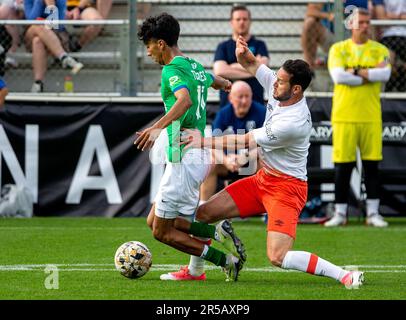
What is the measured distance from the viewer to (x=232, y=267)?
27.3ft

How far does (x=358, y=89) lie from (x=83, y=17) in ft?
14.8

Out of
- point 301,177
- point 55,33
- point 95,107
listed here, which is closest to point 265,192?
point 301,177

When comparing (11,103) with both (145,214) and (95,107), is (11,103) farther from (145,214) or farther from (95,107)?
(145,214)

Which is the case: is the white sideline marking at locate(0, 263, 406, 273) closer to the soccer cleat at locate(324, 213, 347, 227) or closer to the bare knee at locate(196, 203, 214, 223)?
the bare knee at locate(196, 203, 214, 223)

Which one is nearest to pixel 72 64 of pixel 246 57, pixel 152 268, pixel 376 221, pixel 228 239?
pixel 376 221

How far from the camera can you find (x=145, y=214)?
14.2 m

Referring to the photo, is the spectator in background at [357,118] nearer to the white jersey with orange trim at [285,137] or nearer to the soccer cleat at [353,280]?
the white jersey with orange trim at [285,137]

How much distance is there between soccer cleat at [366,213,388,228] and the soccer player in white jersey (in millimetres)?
4814

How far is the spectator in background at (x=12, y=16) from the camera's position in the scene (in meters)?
15.0

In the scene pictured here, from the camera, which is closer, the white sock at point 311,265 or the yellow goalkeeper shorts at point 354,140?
the white sock at point 311,265

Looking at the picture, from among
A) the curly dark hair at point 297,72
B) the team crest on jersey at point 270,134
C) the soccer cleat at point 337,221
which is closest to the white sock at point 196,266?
the team crest on jersey at point 270,134

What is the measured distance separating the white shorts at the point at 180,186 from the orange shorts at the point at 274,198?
40 centimetres

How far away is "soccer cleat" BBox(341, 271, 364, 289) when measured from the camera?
777 cm
